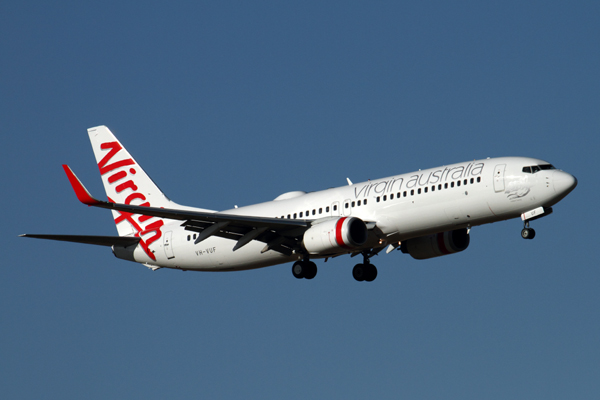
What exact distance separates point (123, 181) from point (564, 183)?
28.6 m

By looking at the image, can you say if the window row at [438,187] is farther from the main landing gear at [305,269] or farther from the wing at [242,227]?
the main landing gear at [305,269]

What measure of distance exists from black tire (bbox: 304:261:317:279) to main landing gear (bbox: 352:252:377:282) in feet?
11.9

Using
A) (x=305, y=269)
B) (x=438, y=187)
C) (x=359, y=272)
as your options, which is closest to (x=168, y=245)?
(x=305, y=269)

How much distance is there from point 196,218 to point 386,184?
972 cm

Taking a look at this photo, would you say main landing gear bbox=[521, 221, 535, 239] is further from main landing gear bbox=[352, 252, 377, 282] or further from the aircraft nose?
main landing gear bbox=[352, 252, 377, 282]

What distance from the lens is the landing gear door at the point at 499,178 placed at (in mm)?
42000

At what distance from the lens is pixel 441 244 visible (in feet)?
161

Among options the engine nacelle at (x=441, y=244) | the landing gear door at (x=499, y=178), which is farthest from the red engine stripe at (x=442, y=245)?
the landing gear door at (x=499, y=178)

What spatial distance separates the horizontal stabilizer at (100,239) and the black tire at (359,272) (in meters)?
13.2

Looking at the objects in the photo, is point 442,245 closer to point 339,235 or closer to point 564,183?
point 339,235

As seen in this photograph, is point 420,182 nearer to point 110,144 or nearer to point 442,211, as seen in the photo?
point 442,211

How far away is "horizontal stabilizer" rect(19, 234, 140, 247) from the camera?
46125 millimetres

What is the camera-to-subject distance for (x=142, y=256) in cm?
5334

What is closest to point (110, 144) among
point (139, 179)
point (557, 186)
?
point (139, 179)
